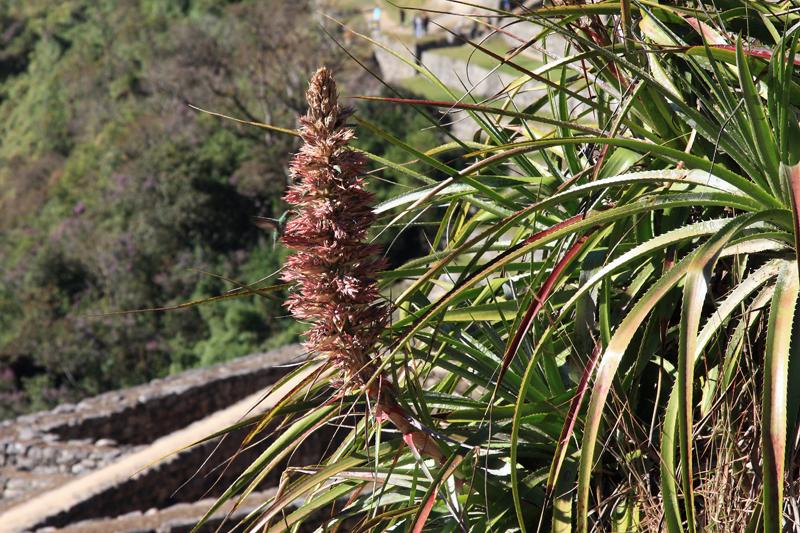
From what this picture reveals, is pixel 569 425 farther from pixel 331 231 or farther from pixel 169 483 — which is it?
pixel 169 483

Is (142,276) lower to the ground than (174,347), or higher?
higher

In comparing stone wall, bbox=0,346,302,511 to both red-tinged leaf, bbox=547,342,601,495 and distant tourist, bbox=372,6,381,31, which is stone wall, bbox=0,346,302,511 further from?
distant tourist, bbox=372,6,381,31

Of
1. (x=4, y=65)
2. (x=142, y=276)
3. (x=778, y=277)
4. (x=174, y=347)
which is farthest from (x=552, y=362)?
(x=4, y=65)

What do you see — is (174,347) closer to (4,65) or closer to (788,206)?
(788,206)

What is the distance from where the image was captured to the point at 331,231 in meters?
1.73

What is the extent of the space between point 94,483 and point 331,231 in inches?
334

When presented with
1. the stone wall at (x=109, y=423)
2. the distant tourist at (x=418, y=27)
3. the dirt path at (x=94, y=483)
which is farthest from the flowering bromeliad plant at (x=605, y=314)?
the distant tourist at (x=418, y=27)

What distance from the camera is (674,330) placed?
210cm

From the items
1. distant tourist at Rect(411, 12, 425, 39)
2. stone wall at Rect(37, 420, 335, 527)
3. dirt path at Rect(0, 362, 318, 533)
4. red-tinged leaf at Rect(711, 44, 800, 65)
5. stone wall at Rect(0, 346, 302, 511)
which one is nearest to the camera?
red-tinged leaf at Rect(711, 44, 800, 65)

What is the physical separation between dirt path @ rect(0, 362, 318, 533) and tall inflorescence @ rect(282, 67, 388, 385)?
19.1ft

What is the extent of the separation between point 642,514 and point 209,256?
70.7 feet

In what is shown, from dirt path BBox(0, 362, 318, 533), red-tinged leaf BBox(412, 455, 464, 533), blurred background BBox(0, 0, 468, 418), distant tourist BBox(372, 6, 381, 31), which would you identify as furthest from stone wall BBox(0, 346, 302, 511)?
distant tourist BBox(372, 6, 381, 31)

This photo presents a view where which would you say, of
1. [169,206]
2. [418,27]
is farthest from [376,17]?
[169,206]

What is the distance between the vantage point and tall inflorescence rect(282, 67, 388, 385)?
1.72m
